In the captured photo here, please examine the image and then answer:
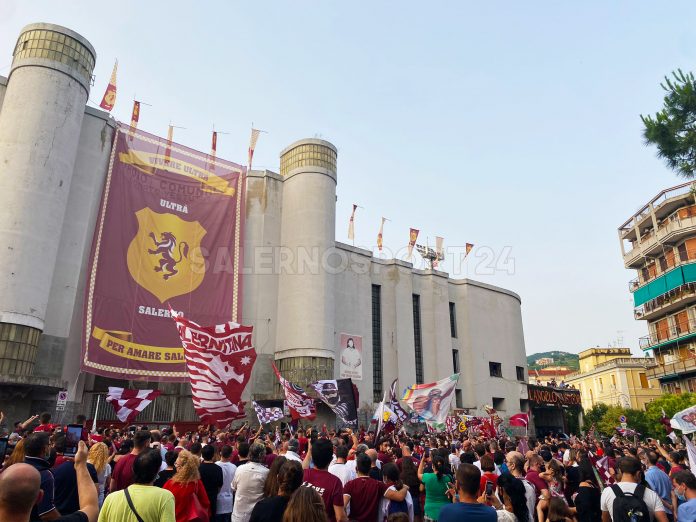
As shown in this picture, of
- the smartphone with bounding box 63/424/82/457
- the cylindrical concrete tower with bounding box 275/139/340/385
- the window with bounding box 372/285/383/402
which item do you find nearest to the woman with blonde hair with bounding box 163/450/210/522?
the smartphone with bounding box 63/424/82/457

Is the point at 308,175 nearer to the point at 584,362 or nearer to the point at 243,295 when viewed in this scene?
the point at 243,295

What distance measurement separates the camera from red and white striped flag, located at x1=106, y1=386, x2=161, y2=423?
14.8 metres

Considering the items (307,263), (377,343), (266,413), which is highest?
(307,263)

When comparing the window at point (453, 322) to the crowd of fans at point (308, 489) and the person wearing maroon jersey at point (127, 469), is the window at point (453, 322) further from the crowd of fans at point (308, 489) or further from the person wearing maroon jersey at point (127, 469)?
the person wearing maroon jersey at point (127, 469)

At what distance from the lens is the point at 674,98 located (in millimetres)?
14500

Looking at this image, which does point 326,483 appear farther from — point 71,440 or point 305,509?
point 71,440

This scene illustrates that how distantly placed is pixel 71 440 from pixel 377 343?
1209 inches

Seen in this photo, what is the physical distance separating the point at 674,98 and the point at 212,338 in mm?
15726

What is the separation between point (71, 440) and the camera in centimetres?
636

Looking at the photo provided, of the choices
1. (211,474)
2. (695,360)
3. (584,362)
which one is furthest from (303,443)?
(584,362)

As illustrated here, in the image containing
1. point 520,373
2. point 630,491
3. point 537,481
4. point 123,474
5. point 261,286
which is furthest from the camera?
point 520,373

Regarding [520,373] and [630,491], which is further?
[520,373]

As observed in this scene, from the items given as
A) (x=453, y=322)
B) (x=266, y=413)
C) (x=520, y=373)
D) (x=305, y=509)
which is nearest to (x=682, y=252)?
(x=520, y=373)

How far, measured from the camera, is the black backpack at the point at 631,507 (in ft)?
17.7
